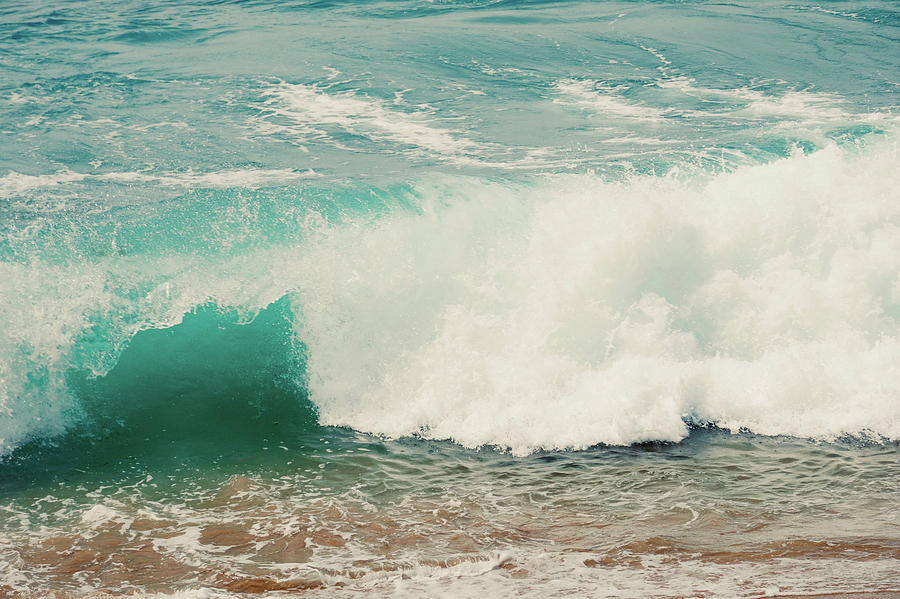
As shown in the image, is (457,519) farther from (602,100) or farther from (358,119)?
(602,100)

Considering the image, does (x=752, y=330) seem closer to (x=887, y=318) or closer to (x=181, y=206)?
(x=887, y=318)

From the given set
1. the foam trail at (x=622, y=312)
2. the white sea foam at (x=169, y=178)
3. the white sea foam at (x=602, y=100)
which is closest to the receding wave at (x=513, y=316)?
the foam trail at (x=622, y=312)

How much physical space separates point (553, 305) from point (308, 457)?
3140 mm

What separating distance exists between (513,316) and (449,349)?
0.80m

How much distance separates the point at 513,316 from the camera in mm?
8422

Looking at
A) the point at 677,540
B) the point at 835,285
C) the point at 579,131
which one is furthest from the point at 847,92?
the point at 677,540

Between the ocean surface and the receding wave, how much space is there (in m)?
0.03

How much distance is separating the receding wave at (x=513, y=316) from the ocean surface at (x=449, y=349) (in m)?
0.03

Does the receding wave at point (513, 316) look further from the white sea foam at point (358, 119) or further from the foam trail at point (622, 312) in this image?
the white sea foam at point (358, 119)

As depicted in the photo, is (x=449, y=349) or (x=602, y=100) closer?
(x=449, y=349)

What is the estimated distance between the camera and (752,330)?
8469 mm

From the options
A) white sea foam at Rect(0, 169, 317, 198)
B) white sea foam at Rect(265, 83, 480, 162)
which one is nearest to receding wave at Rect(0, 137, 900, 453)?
white sea foam at Rect(0, 169, 317, 198)

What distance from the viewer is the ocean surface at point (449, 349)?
512 cm

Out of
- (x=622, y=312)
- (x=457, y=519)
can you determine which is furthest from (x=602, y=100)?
(x=457, y=519)
